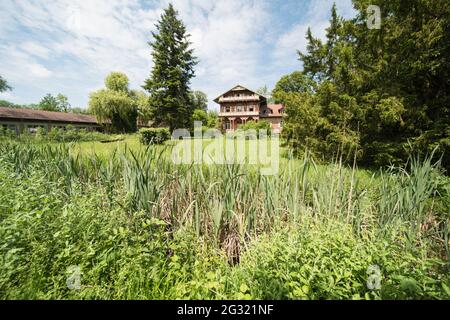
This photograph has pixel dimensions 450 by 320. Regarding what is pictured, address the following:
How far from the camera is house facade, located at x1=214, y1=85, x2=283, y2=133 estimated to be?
3412 centimetres

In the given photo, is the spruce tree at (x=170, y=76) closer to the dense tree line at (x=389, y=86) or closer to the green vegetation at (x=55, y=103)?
the dense tree line at (x=389, y=86)

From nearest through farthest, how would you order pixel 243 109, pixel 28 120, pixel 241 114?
1. pixel 28 120
2. pixel 241 114
3. pixel 243 109

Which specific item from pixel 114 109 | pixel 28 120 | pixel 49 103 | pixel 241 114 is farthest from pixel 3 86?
pixel 49 103

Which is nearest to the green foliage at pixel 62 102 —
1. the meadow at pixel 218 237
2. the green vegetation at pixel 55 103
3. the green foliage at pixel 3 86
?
the green vegetation at pixel 55 103

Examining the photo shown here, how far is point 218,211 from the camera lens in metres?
2.17

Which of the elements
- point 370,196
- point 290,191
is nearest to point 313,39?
point 370,196

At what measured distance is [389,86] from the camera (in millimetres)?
5414

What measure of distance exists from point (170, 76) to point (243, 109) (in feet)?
49.8

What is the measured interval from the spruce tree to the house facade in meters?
11.2

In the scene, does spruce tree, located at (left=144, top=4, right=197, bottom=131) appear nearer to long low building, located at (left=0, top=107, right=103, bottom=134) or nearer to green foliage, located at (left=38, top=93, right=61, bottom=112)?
long low building, located at (left=0, top=107, right=103, bottom=134)

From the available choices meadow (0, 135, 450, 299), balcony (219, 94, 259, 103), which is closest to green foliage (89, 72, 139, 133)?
balcony (219, 94, 259, 103)

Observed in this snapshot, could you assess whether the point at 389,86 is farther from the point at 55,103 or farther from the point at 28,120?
the point at 55,103

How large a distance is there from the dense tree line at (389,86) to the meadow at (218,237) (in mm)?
2346
